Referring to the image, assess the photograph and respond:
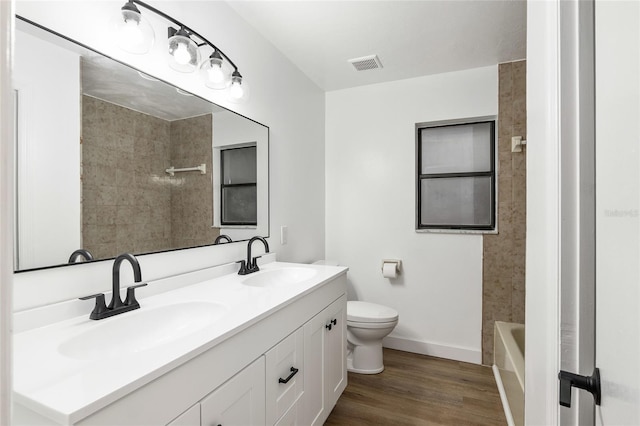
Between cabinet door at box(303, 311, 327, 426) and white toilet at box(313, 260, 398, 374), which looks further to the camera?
white toilet at box(313, 260, 398, 374)

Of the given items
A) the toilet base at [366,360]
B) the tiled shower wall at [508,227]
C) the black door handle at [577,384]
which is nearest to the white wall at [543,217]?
the black door handle at [577,384]

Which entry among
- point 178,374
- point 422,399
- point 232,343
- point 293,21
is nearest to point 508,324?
point 422,399

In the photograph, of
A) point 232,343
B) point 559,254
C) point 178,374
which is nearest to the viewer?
point 559,254

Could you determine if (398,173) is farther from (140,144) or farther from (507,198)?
(140,144)

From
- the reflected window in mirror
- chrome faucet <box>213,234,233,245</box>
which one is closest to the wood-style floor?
chrome faucet <box>213,234,233,245</box>

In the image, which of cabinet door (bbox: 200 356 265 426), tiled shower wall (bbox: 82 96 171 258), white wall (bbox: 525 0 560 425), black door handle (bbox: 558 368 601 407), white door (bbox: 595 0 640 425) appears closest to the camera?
white door (bbox: 595 0 640 425)

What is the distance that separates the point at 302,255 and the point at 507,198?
5.56 feet

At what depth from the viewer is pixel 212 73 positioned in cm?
164

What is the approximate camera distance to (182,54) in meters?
1.44

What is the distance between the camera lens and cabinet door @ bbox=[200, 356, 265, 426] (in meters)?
0.91

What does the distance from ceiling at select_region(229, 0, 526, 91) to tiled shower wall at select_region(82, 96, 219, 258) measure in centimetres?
88

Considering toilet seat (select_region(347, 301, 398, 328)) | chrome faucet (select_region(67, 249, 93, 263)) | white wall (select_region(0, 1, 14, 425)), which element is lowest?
toilet seat (select_region(347, 301, 398, 328))

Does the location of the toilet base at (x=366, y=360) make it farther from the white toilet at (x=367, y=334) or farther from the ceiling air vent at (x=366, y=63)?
the ceiling air vent at (x=366, y=63)

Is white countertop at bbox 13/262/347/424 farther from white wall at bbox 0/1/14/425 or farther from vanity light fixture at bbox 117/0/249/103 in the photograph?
vanity light fixture at bbox 117/0/249/103
